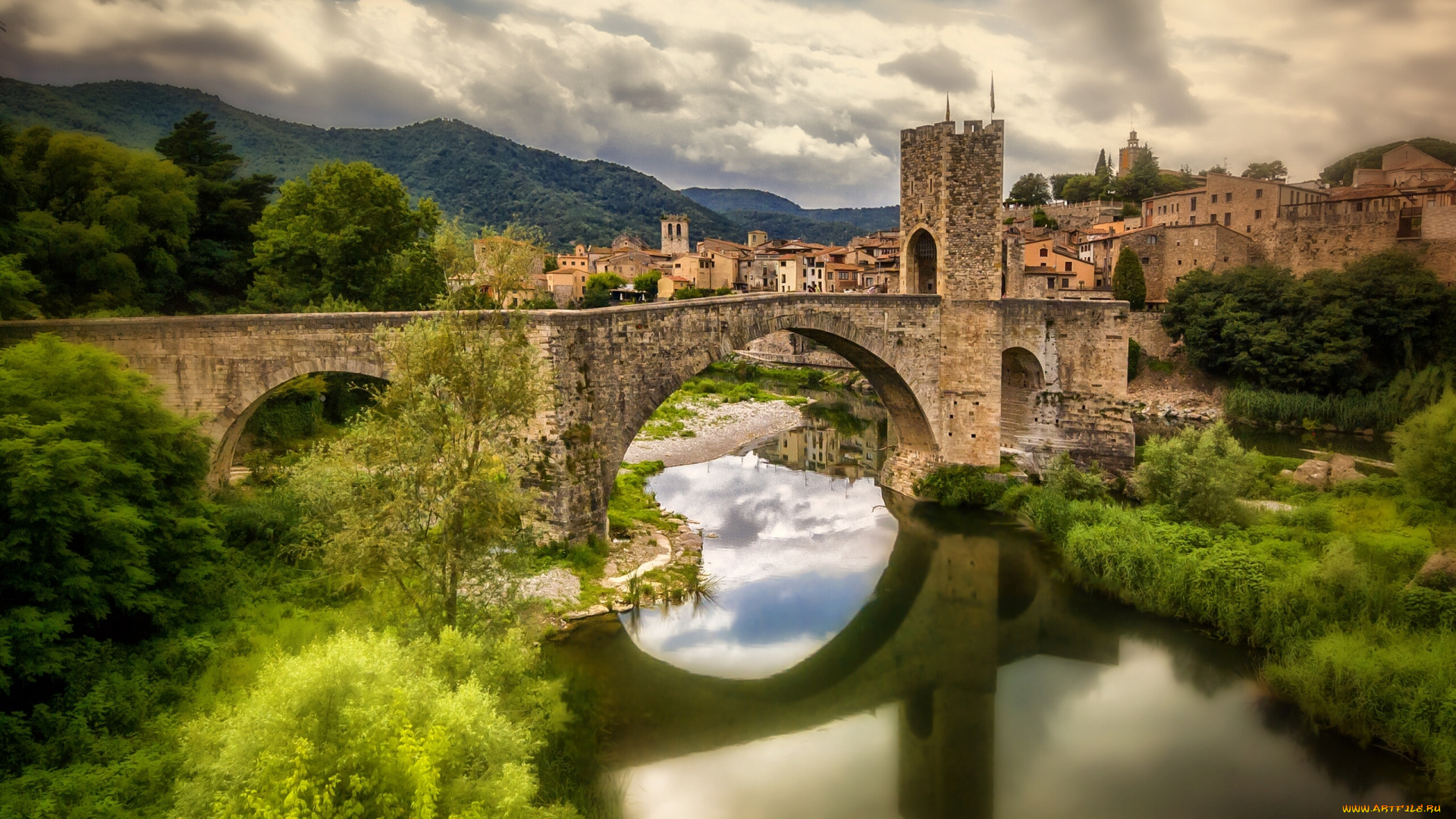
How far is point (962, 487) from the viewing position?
19.1 metres

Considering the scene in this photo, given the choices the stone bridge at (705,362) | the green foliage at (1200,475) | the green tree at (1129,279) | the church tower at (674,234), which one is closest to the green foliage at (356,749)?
the stone bridge at (705,362)

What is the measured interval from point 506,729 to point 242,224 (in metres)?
22.0

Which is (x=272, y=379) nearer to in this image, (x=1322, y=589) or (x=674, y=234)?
(x=1322, y=589)

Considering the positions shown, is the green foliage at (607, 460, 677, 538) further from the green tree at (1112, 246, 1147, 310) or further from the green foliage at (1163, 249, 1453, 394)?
the green tree at (1112, 246, 1147, 310)

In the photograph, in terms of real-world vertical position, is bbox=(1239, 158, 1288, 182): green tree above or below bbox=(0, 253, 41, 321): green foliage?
above

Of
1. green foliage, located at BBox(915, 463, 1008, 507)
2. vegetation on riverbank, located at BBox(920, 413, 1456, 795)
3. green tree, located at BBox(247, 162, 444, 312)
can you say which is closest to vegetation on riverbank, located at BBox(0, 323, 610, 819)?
vegetation on riverbank, located at BBox(920, 413, 1456, 795)

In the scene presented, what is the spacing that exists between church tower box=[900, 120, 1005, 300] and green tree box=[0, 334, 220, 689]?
592 inches

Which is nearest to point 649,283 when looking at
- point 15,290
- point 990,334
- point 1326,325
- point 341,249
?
point 341,249

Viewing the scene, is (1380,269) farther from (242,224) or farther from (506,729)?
(242,224)

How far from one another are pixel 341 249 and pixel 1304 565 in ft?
69.0

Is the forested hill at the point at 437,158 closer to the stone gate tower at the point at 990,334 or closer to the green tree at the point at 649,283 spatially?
the stone gate tower at the point at 990,334

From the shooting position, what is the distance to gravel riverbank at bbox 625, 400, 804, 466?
83.6ft

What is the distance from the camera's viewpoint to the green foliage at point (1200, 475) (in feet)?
48.7

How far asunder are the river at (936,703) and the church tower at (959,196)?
19.5 feet
